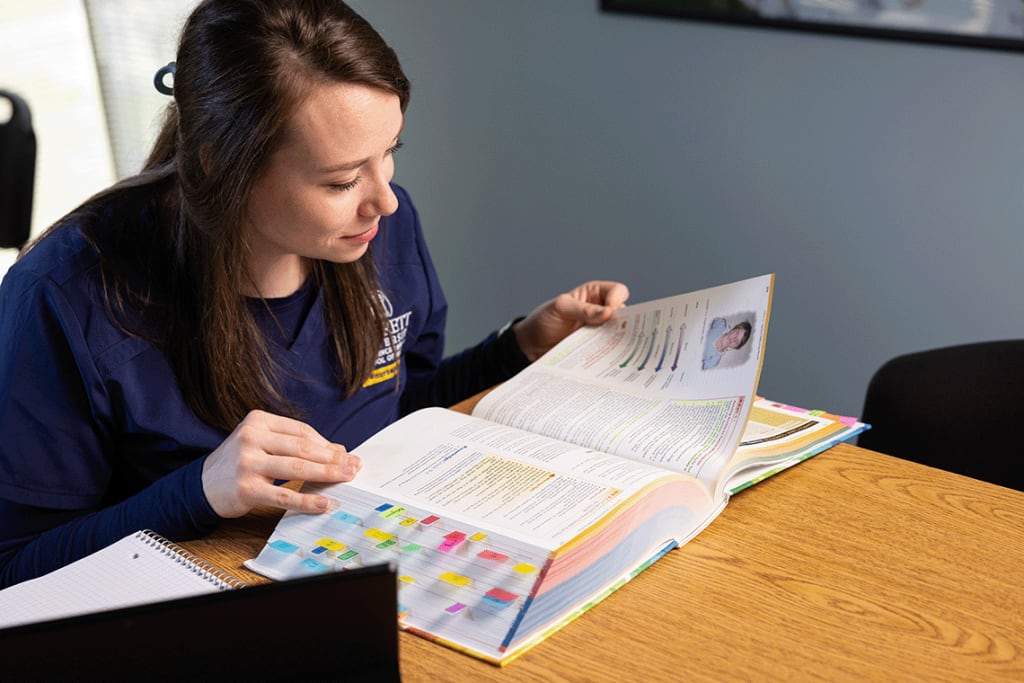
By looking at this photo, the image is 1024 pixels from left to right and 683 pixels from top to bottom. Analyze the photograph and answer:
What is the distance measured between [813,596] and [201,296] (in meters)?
0.69

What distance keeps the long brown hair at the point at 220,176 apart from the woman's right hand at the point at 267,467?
0.20 meters

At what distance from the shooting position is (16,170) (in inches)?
73.4

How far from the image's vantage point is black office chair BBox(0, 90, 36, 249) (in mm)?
1839

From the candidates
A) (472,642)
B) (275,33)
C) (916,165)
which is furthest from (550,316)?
(916,165)

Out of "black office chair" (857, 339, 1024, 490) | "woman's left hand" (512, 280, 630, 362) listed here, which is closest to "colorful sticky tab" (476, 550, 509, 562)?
"woman's left hand" (512, 280, 630, 362)

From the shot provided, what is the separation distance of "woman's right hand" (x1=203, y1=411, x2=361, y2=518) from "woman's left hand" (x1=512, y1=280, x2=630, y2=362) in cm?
49

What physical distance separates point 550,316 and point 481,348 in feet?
0.45

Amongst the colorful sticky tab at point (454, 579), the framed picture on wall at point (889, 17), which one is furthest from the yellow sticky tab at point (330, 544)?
the framed picture on wall at point (889, 17)

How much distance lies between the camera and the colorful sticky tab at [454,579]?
0.84 metres

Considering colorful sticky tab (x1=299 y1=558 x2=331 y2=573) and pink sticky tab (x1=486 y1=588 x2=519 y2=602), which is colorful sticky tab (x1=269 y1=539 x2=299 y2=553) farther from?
pink sticky tab (x1=486 y1=588 x2=519 y2=602)

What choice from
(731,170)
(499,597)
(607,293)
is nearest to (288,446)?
(499,597)

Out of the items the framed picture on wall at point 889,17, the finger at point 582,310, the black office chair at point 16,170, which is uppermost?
the framed picture on wall at point 889,17

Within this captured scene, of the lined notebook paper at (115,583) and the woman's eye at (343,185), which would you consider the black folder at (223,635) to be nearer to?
the lined notebook paper at (115,583)

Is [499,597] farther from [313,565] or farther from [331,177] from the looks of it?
[331,177]
